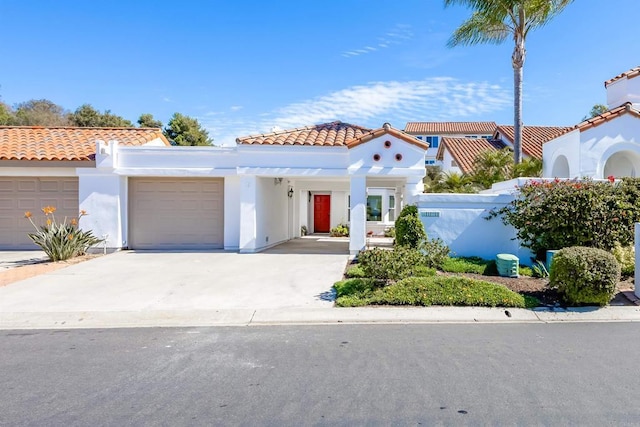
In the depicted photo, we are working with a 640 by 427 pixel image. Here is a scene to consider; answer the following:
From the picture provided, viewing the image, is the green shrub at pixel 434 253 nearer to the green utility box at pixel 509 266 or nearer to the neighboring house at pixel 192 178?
the green utility box at pixel 509 266

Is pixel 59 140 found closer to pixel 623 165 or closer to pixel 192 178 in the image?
pixel 192 178

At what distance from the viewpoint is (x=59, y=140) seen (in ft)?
51.4

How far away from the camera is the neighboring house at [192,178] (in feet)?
43.6

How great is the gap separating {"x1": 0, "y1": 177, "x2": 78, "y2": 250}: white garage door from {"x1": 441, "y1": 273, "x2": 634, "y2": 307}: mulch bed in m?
13.0

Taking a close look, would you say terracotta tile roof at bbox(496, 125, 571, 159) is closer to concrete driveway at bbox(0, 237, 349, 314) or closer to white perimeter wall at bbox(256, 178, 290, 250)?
white perimeter wall at bbox(256, 178, 290, 250)

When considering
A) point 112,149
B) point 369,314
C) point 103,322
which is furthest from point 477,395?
point 112,149

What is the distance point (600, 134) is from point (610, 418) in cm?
1425

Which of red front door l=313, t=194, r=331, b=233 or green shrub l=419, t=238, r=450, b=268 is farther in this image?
red front door l=313, t=194, r=331, b=233

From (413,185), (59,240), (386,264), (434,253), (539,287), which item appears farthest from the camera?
(413,185)

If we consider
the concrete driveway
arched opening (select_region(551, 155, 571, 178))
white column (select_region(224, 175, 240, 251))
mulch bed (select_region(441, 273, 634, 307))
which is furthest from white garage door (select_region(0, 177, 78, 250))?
arched opening (select_region(551, 155, 571, 178))

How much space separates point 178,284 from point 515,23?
16171 millimetres

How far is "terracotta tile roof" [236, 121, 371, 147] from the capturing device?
1374 cm

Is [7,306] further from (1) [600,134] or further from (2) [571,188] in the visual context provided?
(1) [600,134]

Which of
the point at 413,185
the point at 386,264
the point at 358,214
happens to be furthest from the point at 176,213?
the point at 386,264
